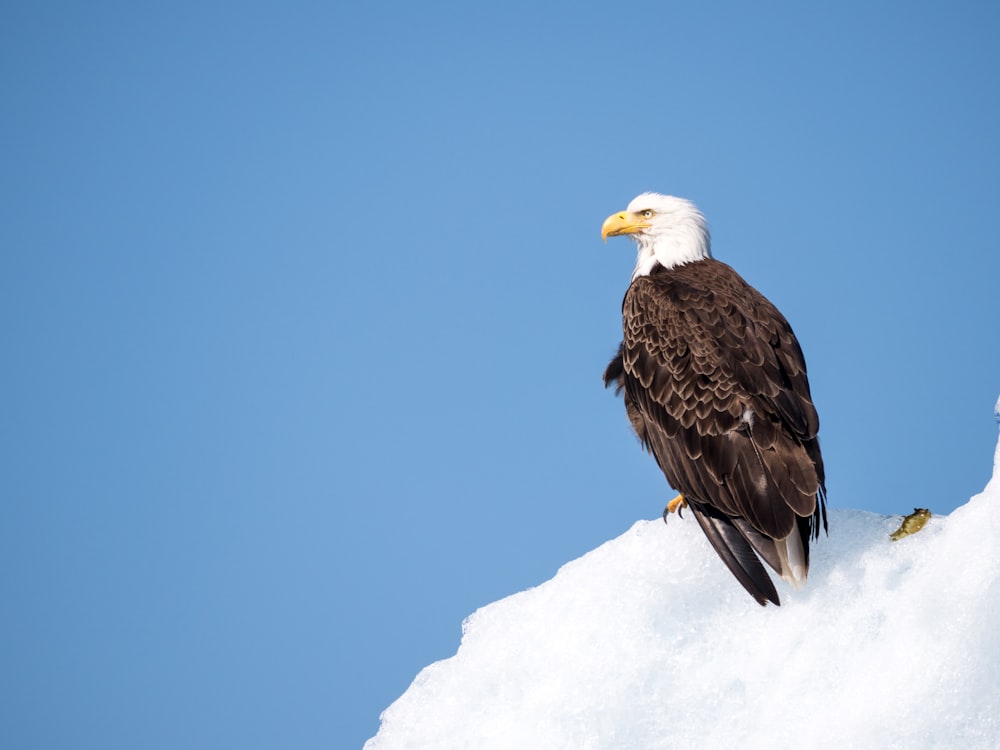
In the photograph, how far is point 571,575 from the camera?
6828 mm

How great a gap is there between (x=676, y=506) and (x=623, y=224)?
2.79 meters

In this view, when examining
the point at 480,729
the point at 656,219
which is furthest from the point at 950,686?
the point at 656,219

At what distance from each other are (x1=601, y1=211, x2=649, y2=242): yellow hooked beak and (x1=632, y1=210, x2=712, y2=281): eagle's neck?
0.07m

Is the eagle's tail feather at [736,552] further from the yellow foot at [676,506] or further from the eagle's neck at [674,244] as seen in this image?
the eagle's neck at [674,244]

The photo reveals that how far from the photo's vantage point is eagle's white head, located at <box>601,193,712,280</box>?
8758 mm

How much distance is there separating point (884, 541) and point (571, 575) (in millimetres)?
1943

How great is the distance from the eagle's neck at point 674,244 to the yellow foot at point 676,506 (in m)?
2.12

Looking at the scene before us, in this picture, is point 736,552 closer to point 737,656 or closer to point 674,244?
point 737,656

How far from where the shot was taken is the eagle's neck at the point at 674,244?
28.6 ft

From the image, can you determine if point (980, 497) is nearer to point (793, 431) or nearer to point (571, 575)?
point (793, 431)

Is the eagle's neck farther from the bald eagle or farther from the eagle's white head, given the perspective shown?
the bald eagle

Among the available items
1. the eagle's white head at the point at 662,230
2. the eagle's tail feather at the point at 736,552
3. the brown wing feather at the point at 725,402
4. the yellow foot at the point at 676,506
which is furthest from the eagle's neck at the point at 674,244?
the eagle's tail feather at the point at 736,552

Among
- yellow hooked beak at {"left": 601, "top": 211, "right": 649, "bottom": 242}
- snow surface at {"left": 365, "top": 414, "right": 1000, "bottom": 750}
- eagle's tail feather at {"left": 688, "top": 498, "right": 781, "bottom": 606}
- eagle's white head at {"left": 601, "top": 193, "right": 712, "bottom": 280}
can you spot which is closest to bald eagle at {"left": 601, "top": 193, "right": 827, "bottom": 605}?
eagle's tail feather at {"left": 688, "top": 498, "right": 781, "bottom": 606}

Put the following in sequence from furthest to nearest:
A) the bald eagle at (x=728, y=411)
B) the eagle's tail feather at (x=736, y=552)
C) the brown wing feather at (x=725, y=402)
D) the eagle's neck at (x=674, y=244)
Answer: the eagle's neck at (x=674, y=244), the brown wing feather at (x=725, y=402), the bald eagle at (x=728, y=411), the eagle's tail feather at (x=736, y=552)
